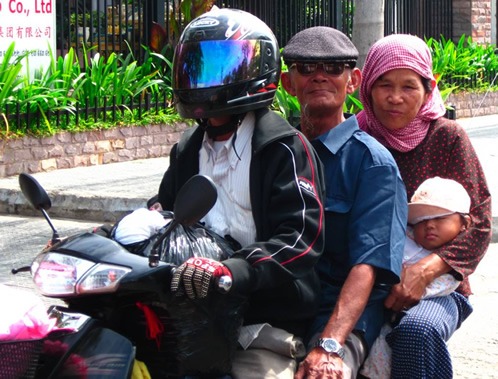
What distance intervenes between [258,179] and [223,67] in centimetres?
33

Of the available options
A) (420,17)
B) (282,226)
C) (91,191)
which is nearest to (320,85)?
(282,226)

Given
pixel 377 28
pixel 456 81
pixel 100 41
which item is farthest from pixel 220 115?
pixel 456 81

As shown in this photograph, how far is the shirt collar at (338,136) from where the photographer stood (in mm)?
3244

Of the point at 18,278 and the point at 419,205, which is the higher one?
the point at 419,205

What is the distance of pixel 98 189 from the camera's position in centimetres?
1007

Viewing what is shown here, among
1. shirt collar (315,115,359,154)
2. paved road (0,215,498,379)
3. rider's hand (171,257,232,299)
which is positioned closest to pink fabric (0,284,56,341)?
rider's hand (171,257,232,299)

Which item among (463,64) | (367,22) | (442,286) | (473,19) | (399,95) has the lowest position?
(442,286)

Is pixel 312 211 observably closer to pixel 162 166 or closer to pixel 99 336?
pixel 99 336

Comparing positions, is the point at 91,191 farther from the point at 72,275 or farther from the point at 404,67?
the point at 72,275

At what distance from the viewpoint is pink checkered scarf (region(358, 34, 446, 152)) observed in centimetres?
355

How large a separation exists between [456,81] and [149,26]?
6.91 meters

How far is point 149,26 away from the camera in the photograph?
14328 millimetres

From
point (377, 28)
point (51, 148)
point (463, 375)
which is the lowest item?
point (463, 375)

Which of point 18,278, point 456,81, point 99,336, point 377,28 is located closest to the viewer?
point 99,336
